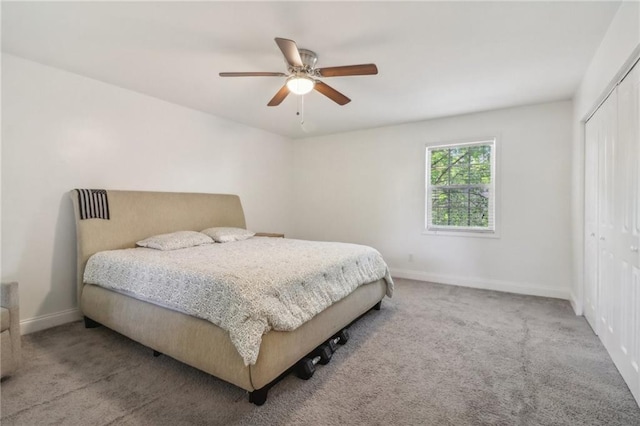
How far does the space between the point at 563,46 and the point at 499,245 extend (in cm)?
247

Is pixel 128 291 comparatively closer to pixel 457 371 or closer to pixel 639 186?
pixel 457 371

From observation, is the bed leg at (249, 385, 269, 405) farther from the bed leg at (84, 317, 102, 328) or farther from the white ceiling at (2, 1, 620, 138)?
the white ceiling at (2, 1, 620, 138)

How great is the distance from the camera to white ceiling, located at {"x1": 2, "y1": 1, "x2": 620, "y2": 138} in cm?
196

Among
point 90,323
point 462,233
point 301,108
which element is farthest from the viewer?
point 462,233

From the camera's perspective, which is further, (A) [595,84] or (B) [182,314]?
(A) [595,84]

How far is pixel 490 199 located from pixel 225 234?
141 inches

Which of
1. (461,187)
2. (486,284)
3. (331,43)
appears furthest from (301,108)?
(486,284)

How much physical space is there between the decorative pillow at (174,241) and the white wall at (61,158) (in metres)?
0.72

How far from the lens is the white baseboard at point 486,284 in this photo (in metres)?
3.72

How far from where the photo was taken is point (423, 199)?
14.9 ft

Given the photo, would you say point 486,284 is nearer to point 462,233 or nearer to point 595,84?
point 462,233

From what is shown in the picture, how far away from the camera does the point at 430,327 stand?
284cm

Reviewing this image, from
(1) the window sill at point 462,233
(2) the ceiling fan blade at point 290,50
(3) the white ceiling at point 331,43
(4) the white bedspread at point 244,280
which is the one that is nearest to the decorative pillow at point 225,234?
(4) the white bedspread at point 244,280

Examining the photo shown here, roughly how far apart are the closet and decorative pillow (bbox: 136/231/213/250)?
3.60 meters
